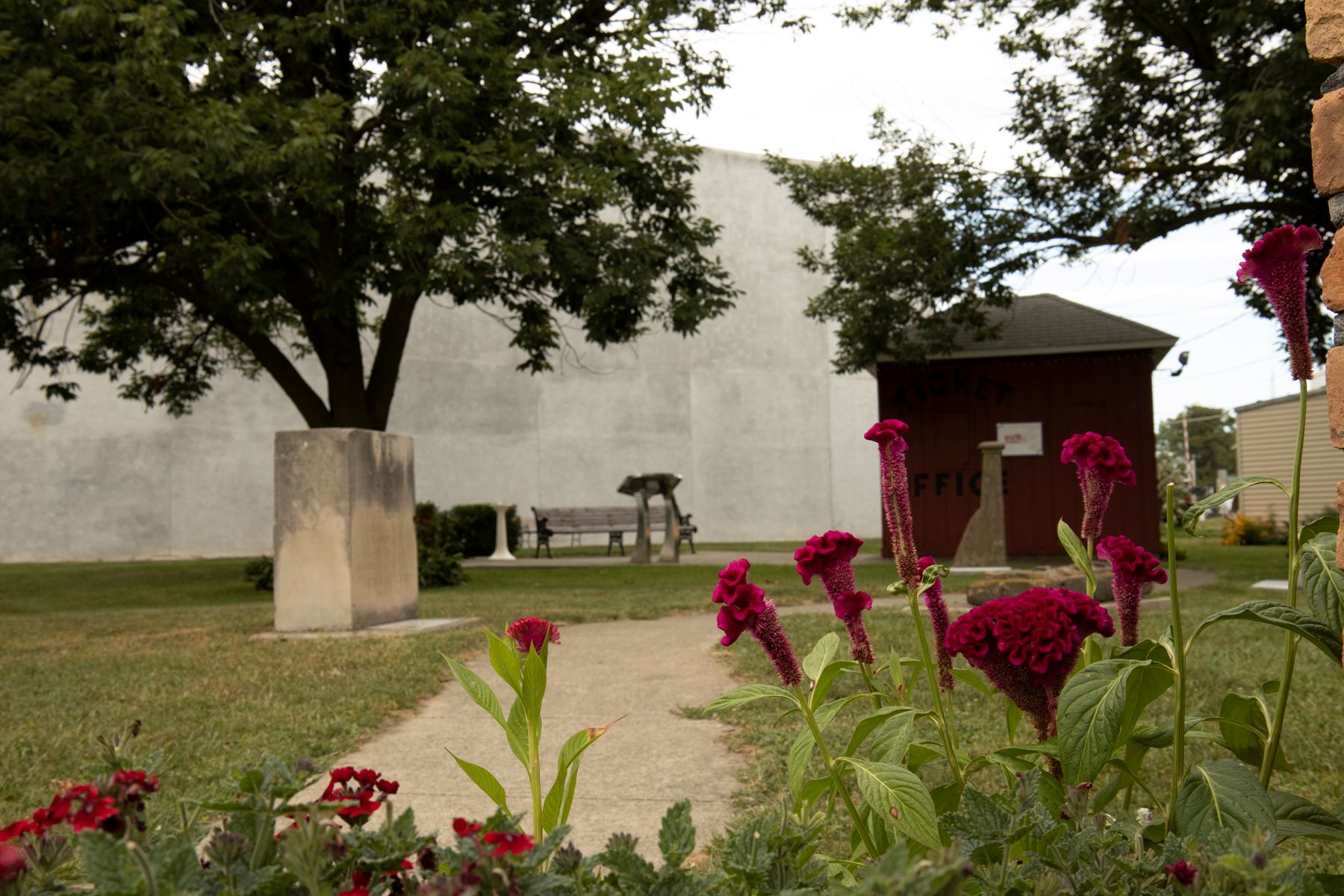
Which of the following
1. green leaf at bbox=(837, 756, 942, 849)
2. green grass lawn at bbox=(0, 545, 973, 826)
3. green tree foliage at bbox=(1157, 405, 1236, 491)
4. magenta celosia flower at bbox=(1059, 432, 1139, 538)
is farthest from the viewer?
green tree foliage at bbox=(1157, 405, 1236, 491)

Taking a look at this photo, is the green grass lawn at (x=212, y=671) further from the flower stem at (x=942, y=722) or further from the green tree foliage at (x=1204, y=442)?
the green tree foliage at (x=1204, y=442)

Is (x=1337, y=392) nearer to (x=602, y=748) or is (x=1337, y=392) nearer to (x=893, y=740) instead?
(x=893, y=740)

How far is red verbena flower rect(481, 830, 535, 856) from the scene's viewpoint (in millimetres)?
1077

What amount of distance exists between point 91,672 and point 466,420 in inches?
765

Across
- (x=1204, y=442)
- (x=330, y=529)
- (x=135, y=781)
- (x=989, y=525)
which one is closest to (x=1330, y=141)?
(x=135, y=781)

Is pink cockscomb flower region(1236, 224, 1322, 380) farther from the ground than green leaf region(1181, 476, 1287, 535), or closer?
farther from the ground

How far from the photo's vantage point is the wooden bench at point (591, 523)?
72.2ft

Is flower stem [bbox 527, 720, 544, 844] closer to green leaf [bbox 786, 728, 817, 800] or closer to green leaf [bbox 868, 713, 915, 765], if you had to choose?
green leaf [bbox 786, 728, 817, 800]

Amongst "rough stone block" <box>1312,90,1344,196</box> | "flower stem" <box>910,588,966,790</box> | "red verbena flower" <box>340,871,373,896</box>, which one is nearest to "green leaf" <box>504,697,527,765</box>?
"red verbena flower" <box>340,871,373,896</box>

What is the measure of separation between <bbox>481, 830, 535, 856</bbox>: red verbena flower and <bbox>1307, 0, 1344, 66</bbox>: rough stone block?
158 centimetres

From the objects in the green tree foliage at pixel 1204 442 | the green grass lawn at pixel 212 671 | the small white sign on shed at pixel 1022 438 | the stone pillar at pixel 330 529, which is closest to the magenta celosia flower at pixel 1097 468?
the green grass lawn at pixel 212 671

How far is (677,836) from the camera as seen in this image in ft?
4.01

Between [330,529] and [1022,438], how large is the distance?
44.1 ft

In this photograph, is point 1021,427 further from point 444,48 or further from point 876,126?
point 444,48
